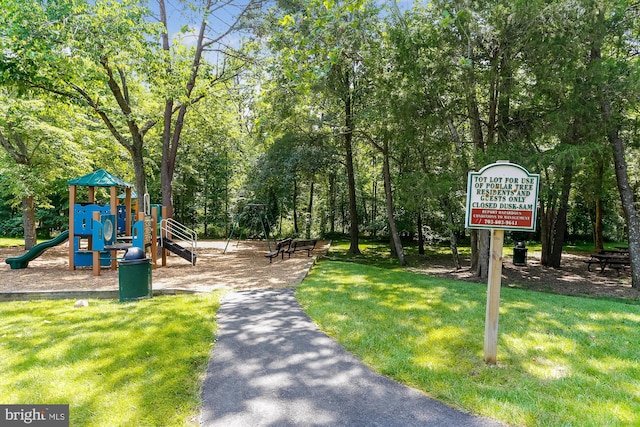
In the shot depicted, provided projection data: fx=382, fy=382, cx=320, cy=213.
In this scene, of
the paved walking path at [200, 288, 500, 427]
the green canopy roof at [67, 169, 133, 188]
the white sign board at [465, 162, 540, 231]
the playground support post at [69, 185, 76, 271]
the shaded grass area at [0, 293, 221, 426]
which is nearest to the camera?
the paved walking path at [200, 288, 500, 427]

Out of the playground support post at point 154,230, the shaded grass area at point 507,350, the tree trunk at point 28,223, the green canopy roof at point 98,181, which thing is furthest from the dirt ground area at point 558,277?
the tree trunk at point 28,223

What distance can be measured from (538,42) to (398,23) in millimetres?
3328

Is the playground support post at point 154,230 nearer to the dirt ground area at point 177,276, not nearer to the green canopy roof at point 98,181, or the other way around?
the dirt ground area at point 177,276

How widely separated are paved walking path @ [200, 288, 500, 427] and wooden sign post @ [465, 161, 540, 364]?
3.84 ft

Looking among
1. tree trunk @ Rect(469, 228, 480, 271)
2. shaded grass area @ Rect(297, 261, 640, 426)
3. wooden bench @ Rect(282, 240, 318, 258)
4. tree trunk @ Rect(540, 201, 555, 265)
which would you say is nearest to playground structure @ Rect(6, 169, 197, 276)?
wooden bench @ Rect(282, 240, 318, 258)

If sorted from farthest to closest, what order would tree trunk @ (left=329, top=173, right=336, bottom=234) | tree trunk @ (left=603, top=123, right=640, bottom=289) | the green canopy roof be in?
1. tree trunk @ (left=329, top=173, right=336, bottom=234)
2. the green canopy roof
3. tree trunk @ (left=603, top=123, right=640, bottom=289)

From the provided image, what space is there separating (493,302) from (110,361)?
3.74 m

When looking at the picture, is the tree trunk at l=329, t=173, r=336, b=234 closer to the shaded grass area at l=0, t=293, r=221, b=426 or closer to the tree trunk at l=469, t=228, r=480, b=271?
the tree trunk at l=469, t=228, r=480, b=271

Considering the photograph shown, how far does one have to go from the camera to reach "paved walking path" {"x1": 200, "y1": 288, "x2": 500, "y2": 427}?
2771 mm

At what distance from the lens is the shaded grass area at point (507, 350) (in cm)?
292

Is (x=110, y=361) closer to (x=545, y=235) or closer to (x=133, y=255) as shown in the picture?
(x=133, y=255)

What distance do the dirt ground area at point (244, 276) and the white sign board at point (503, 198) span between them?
203 inches

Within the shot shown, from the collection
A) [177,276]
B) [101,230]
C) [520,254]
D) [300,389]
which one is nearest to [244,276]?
[177,276]

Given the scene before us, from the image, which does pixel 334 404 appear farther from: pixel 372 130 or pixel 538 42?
pixel 372 130
